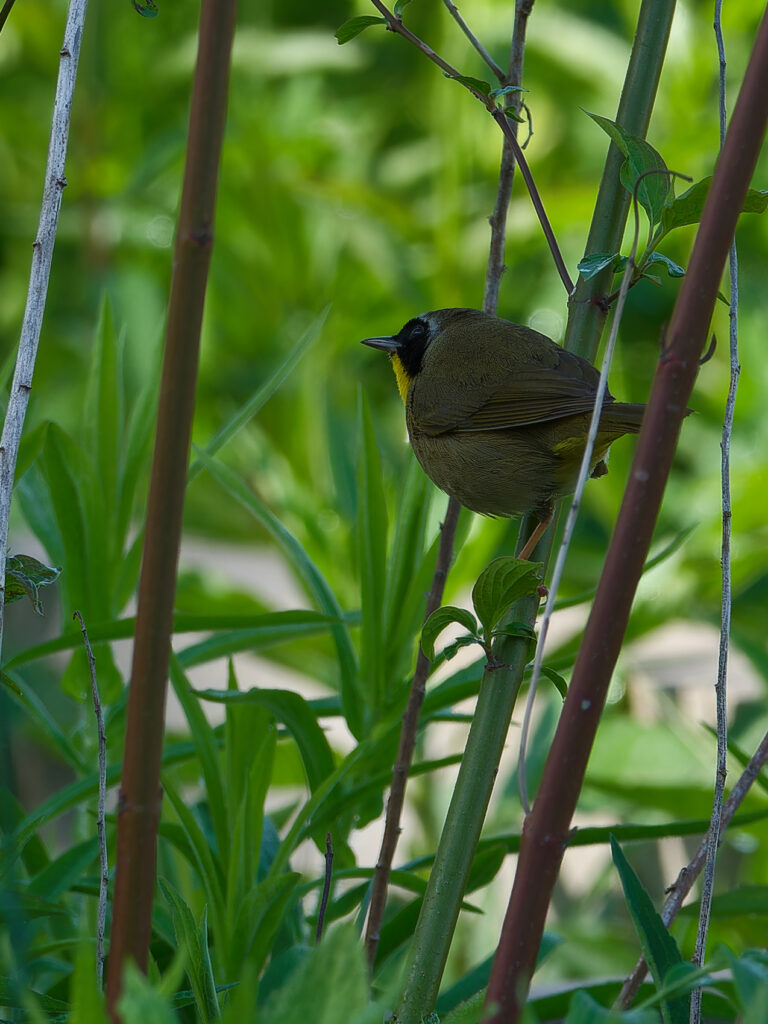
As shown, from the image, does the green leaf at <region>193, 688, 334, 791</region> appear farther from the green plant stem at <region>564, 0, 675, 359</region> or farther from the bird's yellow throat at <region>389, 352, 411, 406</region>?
the bird's yellow throat at <region>389, 352, 411, 406</region>

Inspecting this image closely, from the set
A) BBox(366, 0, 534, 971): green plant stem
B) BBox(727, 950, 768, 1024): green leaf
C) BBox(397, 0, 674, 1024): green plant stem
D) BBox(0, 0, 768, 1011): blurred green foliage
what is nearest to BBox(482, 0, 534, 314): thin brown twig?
BBox(366, 0, 534, 971): green plant stem

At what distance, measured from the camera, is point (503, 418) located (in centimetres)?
93

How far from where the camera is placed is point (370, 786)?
0.76 meters

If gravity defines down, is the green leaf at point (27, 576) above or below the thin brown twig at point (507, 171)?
below

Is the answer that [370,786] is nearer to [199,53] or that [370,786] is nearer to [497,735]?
[497,735]

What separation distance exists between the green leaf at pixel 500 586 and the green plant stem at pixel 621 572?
146mm

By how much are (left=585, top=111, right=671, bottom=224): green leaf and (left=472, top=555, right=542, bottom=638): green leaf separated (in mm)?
186

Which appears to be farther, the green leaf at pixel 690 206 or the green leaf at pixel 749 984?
the green leaf at pixel 690 206

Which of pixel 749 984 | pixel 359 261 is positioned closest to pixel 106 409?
pixel 749 984

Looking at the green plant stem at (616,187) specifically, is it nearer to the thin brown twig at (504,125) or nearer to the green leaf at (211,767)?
the thin brown twig at (504,125)

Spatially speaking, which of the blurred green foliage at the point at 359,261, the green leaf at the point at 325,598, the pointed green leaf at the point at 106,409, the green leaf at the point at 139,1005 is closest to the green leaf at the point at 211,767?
the green leaf at the point at 325,598

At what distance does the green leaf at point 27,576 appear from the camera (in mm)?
555

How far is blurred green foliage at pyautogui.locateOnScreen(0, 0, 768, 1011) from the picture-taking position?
1630 millimetres

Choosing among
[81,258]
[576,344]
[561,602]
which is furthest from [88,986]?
[81,258]
